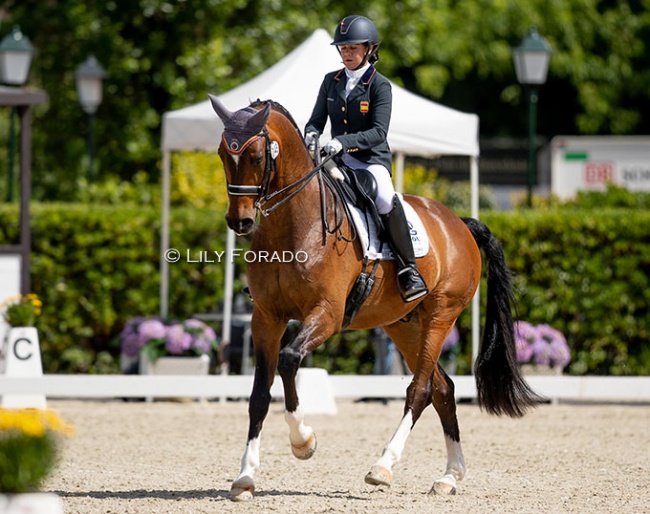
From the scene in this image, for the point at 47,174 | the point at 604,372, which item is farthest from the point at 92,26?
the point at 604,372

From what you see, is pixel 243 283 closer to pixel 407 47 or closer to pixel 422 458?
pixel 422 458

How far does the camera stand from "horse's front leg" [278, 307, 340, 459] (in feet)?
21.7

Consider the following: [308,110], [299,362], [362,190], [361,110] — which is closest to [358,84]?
[361,110]

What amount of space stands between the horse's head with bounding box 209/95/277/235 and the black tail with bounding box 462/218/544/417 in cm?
235

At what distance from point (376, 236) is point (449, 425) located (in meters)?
1.22

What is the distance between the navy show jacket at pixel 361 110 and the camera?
7.25m

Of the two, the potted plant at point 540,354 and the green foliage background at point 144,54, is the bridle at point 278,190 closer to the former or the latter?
the potted plant at point 540,354

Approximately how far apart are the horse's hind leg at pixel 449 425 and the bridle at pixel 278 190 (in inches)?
44.0

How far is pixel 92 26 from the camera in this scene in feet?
63.1

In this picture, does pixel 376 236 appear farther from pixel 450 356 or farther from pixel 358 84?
pixel 450 356

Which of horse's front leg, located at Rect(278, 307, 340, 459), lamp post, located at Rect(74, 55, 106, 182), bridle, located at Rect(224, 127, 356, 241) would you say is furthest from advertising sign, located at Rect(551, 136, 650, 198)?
horse's front leg, located at Rect(278, 307, 340, 459)

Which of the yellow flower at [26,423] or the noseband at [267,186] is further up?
the noseband at [267,186]

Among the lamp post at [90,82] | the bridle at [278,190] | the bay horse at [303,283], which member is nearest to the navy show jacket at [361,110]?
the bridle at [278,190]

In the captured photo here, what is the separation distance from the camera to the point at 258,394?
682 cm
